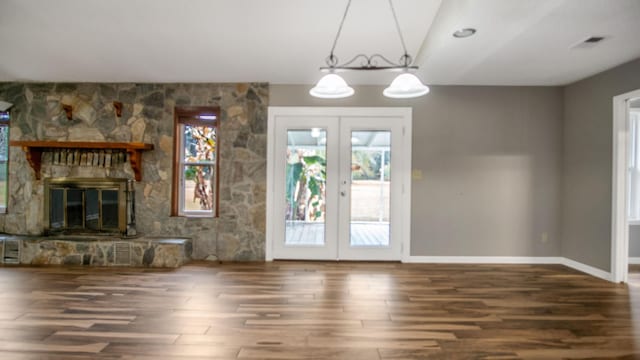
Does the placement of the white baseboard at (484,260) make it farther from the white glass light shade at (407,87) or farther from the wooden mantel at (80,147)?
the wooden mantel at (80,147)

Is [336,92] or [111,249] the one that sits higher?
[336,92]

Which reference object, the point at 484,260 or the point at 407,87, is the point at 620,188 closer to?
the point at 484,260

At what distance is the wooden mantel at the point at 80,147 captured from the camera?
175 inches

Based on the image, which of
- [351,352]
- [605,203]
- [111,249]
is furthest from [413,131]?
[111,249]

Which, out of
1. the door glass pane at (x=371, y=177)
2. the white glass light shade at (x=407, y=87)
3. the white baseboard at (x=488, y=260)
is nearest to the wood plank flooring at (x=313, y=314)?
the white baseboard at (x=488, y=260)

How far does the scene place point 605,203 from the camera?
399 centimetres

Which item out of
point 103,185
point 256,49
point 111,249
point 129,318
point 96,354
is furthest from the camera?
A: point 103,185

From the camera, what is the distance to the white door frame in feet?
12.5

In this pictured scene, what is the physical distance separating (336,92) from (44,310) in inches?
118

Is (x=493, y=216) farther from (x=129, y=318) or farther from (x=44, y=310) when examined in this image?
(x=44, y=310)

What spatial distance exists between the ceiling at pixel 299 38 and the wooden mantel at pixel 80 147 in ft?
2.92

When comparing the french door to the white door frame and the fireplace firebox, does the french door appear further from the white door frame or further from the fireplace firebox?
the white door frame

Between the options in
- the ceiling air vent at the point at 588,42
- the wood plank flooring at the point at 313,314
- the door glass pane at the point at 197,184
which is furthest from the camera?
the door glass pane at the point at 197,184

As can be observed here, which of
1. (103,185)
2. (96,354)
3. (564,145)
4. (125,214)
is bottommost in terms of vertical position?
(96,354)
